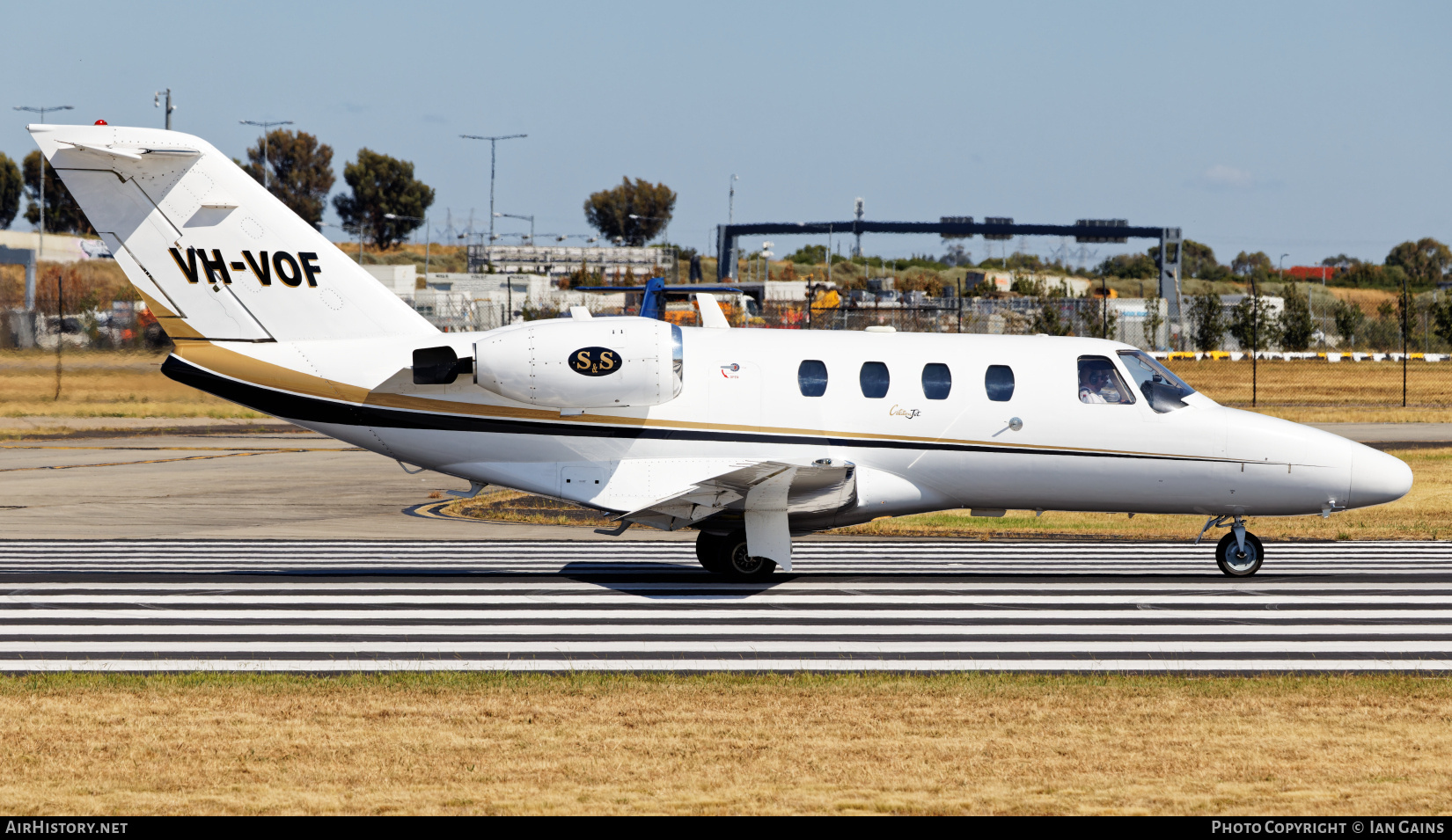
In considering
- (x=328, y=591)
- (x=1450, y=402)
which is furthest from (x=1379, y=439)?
(x=328, y=591)

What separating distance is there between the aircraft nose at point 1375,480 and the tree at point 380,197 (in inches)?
5366

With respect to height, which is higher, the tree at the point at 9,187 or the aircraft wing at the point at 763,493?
the tree at the point at 9,187

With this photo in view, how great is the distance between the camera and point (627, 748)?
9.49m

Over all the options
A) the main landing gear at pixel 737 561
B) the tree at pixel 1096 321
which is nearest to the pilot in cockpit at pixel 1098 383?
the main landing gear at pixel 737 561

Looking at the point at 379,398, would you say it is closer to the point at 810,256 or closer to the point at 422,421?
the point at 422,421

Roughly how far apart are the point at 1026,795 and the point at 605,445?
949 cm

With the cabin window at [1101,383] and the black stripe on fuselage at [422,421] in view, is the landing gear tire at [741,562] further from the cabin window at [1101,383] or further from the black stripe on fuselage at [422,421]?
the cabin window at [1101,383]

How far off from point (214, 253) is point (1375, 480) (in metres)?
14.3

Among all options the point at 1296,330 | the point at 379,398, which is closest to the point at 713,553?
the point at 379,398

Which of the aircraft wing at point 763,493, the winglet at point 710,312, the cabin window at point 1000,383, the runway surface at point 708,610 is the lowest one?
the runway surface at point 708,610

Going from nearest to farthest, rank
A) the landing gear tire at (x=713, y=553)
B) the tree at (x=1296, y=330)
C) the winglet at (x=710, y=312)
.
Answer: the landing gear tire at (x=713, y=553)
the winglet at (x=710, y=312)
the tree at (x=1296, y=330)

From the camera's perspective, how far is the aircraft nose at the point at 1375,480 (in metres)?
17.6

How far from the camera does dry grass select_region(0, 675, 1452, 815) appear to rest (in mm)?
8281

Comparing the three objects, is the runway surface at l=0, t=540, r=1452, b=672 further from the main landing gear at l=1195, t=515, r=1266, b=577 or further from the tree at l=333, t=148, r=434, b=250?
the tree at l=333, t=148, r=434, b=250
